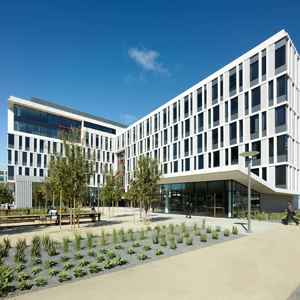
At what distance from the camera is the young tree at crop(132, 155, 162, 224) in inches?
741

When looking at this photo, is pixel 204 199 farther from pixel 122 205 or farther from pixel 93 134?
pixel 93 134

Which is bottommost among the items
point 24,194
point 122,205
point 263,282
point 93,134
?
point 122,205

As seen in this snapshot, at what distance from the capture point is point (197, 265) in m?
7.34

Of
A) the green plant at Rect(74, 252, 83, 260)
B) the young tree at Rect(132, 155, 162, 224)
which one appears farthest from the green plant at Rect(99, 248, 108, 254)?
the young tree at Rect(132, 155, 162, 224)

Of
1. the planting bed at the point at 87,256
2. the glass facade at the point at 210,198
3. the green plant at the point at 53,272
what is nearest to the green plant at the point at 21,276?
the planting bed at the point at 87,256

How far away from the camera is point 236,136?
31250 millimetres

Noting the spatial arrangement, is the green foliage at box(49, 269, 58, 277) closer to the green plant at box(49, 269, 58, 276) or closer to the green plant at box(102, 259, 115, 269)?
the green plant at box(49, 269, 58, 276)

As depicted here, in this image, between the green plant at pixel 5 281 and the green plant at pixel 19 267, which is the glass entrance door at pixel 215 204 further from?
the green plant at pixel 5 281

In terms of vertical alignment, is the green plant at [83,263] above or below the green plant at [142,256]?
above

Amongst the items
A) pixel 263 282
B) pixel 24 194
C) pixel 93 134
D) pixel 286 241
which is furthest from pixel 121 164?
pixel 263 282

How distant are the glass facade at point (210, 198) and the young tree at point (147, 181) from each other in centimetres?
770

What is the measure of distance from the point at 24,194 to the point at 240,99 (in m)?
39.1

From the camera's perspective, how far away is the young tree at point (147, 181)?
61.8ft

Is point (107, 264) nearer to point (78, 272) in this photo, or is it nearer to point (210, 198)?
point (78, 272)
